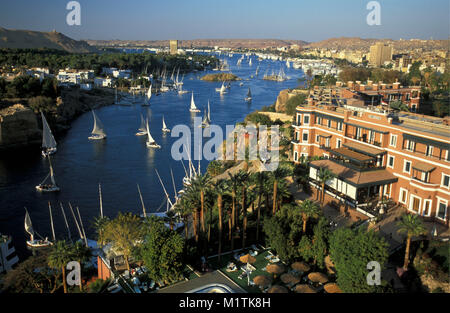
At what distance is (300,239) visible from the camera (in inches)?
751

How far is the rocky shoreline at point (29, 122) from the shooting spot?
47938mm

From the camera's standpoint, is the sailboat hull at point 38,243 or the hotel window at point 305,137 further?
the hotel window at point 305,137

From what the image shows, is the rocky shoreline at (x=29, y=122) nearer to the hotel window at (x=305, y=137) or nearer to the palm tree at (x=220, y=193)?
the hotel window at (x=305, y=137)

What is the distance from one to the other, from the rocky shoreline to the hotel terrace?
3768 centimetres

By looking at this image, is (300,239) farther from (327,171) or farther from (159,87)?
(159,87)

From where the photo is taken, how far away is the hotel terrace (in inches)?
804

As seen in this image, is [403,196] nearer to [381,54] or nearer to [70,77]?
[70,77]

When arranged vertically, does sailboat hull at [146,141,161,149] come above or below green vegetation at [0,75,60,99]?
below

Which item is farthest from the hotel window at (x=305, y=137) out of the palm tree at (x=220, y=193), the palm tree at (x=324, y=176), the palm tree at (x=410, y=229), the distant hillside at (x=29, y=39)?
the distant hillside at (x=29, y=39)

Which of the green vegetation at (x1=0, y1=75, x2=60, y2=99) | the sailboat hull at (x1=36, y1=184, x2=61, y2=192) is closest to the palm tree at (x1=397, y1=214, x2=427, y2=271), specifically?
the sailboat hull at (x1=36, y1=184, x2=61, y2=192)

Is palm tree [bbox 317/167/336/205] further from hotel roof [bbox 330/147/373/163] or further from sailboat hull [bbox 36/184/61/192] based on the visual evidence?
sailboat hull [bbox 36/184/61/192]

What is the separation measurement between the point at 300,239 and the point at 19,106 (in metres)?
44.6

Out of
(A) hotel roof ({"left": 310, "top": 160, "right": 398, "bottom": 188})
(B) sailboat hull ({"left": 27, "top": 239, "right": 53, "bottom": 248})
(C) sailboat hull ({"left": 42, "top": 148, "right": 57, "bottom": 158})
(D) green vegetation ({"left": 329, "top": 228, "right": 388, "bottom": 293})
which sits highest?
(A) hotel roof ({"left": 310, "top": 160, "right": 398, "bottom": 188})
